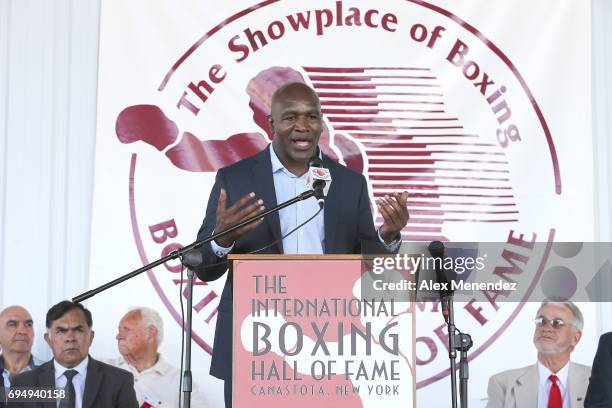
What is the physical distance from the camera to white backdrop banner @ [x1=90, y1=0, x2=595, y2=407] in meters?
4.91

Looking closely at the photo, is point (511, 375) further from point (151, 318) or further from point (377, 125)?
point (151, 318)

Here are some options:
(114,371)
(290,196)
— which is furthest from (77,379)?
(290,196)

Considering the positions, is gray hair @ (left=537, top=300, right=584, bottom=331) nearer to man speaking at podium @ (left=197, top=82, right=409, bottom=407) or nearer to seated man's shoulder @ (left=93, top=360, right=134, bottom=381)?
man speaking at podium @ (left=197, top=82, right=409, bottom=407)

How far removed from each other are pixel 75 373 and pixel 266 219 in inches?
65.8

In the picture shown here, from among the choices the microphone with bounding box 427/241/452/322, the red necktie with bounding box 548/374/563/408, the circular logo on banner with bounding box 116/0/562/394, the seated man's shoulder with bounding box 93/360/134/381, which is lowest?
the red necktie with bounding box 548/374/563/408

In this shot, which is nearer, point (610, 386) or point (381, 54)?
point (610, 386)

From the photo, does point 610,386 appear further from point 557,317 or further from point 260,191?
point 260,191

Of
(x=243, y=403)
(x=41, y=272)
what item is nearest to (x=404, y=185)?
(x=41, y=272)

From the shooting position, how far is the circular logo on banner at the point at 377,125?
4.93 metres

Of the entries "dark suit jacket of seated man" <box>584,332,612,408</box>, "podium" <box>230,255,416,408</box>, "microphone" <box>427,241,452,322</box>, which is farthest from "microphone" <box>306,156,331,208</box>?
"dark suit jacket of seated man" <box>584,332,612,408</box>

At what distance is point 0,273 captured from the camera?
16.3 ft

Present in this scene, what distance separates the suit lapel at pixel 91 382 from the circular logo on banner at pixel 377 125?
0.50 m

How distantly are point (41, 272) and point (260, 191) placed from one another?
1.81 m

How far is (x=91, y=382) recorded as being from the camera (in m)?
4.64
